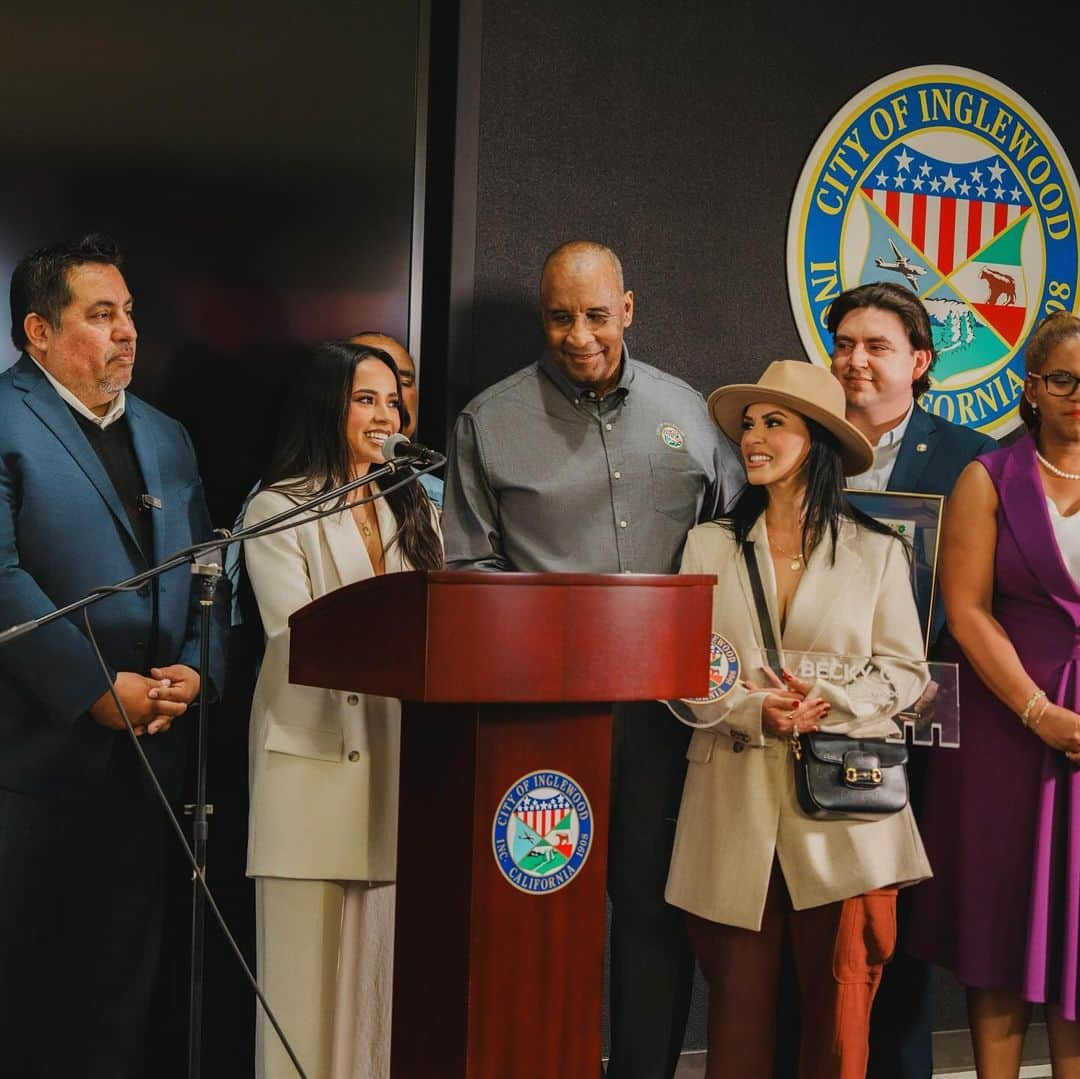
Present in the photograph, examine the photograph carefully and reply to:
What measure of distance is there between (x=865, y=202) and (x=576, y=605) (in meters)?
2.75

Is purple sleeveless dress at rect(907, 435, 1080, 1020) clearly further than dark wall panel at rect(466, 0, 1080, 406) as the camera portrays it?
No

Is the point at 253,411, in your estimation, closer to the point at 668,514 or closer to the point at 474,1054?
the point at 668,514

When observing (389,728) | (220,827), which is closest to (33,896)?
(220,827)

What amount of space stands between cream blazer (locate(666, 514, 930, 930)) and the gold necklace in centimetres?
3

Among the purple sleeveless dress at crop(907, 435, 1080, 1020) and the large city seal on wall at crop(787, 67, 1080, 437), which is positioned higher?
the large city seal on wall at crop(787, 67, 1080, 437)

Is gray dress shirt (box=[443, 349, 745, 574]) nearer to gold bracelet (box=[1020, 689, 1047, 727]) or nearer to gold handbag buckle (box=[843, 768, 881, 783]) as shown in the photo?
gold handbag buckle (box=[843, 768, 881, 783])

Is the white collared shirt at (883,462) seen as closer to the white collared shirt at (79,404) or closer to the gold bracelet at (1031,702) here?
the gold bracelet at (1031,702)

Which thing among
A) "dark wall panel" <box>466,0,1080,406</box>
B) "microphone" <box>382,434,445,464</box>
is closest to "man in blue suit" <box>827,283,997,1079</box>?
"dark wall panel" <box>466,0,1080,406</box>

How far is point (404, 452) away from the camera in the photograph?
2.51 meters

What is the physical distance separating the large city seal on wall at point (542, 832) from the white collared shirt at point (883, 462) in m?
1.87

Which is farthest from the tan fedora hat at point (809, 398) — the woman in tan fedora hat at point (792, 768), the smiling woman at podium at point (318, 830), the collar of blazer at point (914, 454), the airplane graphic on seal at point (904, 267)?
the airplane graphic on seal at point (904, 267)

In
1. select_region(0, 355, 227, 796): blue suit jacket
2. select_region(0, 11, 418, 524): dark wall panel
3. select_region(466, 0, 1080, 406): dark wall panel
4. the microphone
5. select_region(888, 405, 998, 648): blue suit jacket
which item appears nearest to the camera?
the microphone

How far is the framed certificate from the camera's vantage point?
3803 millimetres

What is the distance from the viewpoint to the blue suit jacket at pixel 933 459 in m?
3.94
